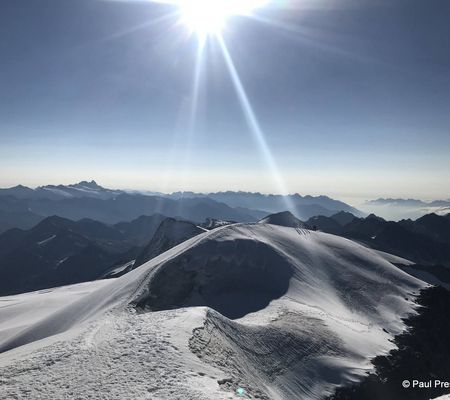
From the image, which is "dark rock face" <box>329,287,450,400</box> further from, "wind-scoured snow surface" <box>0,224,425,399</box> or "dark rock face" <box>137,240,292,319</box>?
"dark rock face" <box>137,240,292,319</box>

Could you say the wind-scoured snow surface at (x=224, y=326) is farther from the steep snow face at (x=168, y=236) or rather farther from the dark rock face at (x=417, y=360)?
the steep snow face at (x=168, y=236)

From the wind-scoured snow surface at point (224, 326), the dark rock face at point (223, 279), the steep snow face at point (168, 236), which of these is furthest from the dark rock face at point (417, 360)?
the steep snow face at point (168, 236)

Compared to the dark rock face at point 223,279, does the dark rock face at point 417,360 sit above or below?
below

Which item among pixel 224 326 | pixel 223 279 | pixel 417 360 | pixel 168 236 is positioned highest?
pixel 224 326

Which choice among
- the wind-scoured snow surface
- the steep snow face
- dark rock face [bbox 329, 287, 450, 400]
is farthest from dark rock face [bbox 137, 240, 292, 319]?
the steep snow face

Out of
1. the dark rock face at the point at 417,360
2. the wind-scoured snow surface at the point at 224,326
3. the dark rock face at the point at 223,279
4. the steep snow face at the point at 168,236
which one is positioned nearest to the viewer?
the wind-scoured snow surface at the point at 224,326

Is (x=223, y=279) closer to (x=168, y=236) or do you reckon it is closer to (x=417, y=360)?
(x=417, y=360)

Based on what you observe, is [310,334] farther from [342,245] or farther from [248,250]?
[342,245]

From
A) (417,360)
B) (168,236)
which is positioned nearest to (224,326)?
(417,360)
